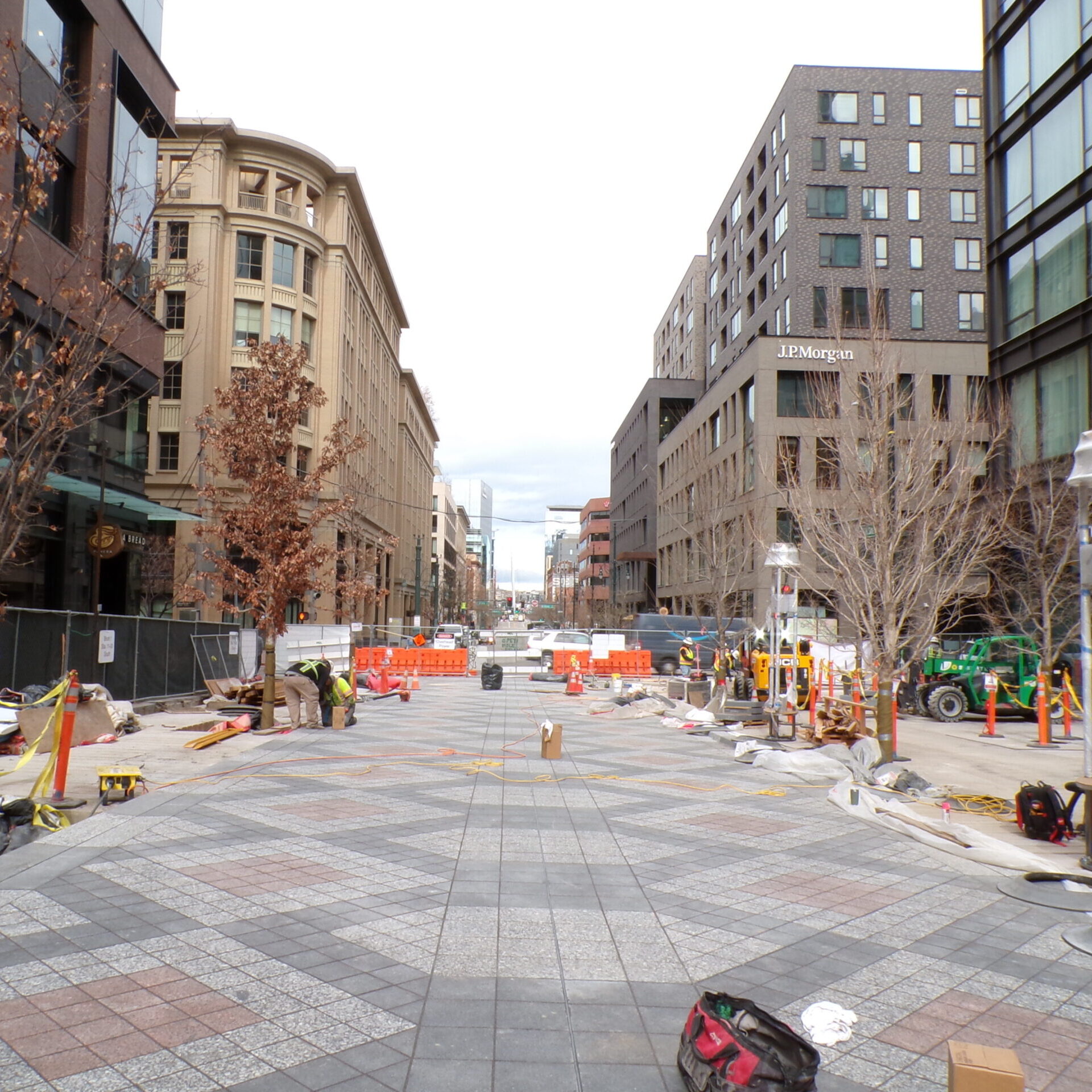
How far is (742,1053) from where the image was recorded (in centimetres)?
355

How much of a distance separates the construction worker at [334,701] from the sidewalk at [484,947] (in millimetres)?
7103

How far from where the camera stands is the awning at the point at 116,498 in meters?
22.9

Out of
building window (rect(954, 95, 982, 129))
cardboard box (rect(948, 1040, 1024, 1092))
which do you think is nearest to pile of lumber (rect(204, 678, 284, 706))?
cardboard box (rect(948, 1040, 1024, 1092))

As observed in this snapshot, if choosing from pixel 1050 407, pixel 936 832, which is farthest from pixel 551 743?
pixel 1050 407

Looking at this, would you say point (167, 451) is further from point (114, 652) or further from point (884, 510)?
point (884, 510)

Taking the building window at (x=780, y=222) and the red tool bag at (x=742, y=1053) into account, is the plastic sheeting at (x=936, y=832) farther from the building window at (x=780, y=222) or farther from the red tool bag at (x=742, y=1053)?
the building window at (x=780, y=222)

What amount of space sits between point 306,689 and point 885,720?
9.73 meters

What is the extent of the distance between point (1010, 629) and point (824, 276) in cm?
2413

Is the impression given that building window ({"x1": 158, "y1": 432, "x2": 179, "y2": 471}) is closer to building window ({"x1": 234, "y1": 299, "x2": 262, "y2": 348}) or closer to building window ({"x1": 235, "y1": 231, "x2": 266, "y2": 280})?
building window ({"x1": 234, "y1": 299, "x2": 262, "y2": 348})

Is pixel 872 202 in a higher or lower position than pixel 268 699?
higher

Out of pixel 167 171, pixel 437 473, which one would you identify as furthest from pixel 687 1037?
pixel 437 473

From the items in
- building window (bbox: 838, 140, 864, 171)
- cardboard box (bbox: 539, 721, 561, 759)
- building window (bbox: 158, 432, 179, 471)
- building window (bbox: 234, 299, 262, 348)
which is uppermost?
building window (bbox: 838, 140, 864, 171)

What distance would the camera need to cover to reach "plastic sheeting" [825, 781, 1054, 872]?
25.5ft

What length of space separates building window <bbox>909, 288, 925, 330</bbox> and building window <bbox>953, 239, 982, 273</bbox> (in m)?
2.53
